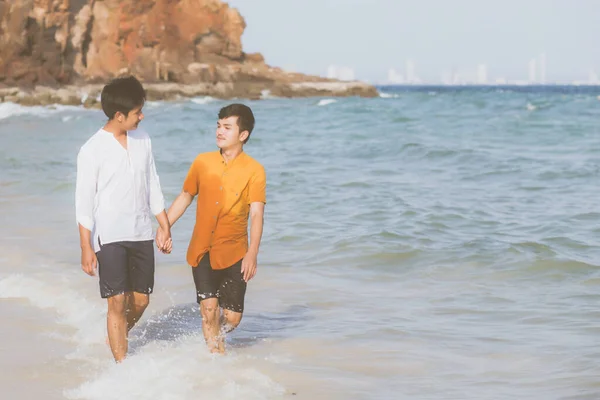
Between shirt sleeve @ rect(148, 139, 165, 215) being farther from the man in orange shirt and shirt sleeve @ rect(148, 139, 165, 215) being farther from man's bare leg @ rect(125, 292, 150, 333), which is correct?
man's bare leg @ rect(125, 292, 150, 333)

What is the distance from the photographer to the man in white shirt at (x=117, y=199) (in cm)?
422

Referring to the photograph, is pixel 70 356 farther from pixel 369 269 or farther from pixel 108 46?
pixel 108 46

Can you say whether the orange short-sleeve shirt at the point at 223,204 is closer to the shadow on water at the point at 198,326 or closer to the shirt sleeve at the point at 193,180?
the shirt sleeve at the point at 193,180

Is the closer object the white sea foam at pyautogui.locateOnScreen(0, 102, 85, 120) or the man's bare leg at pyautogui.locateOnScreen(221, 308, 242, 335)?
the man's bare leg at pyautogui.locateOnScreen(221, 308, 242, 335)

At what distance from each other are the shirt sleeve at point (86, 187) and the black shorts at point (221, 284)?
0.63 m

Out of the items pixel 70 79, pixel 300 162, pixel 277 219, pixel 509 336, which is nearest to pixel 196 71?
pixel 70 79

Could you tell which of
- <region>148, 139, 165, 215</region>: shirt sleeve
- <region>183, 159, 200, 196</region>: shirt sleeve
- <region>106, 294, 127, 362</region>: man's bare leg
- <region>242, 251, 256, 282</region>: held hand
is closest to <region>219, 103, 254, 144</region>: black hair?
<region>183, 159, 200, 196</region>: shirt sleeve

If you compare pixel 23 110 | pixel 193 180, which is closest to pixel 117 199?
pixel 193 180

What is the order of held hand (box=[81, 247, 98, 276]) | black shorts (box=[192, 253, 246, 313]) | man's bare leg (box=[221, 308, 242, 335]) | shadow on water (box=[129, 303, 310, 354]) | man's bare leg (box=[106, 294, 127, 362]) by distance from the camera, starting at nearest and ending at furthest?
held hand (box=[81, 247, 98, 276])
man's bare leg (box=[106, 294, 127, 362])
black shorts (box=[192, 253, 246, 313])
man's bare leg (box=[221, 308, 242, 335])
shadow on water (box=[129, 303, 310, 354])

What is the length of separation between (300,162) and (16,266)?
1074 centimetres

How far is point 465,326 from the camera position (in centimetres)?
587

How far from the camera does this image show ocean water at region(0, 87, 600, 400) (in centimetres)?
461

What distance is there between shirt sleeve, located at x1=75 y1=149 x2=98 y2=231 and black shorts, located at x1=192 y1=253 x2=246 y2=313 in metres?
0.63

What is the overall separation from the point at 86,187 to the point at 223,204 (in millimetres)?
672
